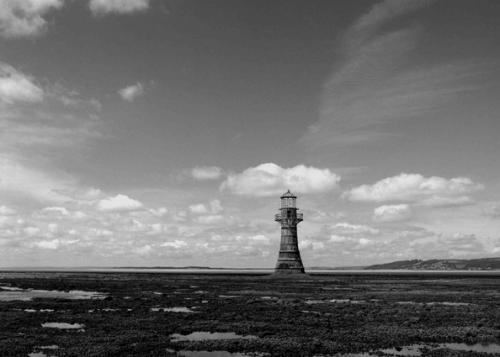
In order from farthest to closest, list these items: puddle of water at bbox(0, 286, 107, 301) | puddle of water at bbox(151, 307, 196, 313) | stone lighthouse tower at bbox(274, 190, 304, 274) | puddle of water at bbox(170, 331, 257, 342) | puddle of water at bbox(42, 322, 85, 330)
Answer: stone lighthouse tower at bbox(274, 190, 304, 274) < puddle of water at bbox(0, 286, 107, 301) < puddle of water at bbox(151, 307, 196, 313) < puddle of water at bbox(42, 322, 85, 330) < puddle of water at bbox(170, 331, 257, 342)

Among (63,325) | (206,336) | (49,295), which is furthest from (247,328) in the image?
(49,295)

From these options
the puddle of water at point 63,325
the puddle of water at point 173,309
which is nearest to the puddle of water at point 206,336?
the puddle of water at point 63,325

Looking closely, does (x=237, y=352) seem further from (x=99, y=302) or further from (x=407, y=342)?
(x=99, y=302)

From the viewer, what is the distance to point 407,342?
2553 centimetres

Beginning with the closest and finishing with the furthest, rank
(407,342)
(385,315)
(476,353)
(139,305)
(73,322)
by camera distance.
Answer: (476,353) < (407,342) < (73,322) < (385,315) < (139,305)

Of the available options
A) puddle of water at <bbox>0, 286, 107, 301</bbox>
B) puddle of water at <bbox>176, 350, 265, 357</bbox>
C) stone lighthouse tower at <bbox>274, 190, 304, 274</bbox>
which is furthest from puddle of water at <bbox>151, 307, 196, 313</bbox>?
stone lighthouse tower at <bbox>274, 190, 304, 274</bbox>

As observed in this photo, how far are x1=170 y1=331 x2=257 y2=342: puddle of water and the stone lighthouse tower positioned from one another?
242 feet

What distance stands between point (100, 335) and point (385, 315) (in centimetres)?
2065

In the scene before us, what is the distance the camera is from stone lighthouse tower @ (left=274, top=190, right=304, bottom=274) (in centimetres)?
10175

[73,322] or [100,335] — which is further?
[73,322]

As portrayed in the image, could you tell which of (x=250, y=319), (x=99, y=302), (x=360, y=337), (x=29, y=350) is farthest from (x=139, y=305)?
(x=360, y=337)

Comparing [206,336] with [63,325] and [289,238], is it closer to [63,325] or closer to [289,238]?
[63,325]

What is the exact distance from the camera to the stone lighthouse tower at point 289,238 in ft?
334

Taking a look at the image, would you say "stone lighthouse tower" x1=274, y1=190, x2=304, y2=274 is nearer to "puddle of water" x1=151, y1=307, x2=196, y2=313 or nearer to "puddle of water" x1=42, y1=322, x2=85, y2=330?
"puddle of water" x1=151, y1=307, x2=196, y2=313
